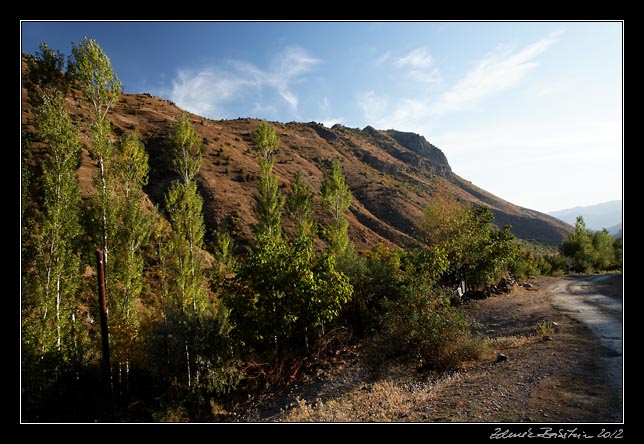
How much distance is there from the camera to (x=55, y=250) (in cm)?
1380

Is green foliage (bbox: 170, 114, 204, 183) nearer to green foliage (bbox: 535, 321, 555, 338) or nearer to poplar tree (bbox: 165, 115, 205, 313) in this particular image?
poplar tree (bbox: 165, 115, 205, 313)

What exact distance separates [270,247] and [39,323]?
10788 mm

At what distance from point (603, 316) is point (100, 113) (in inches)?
1181

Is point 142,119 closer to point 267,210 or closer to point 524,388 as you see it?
point 267,210

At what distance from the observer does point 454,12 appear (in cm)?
472

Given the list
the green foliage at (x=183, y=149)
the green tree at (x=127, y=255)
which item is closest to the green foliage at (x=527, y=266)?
the green foliage at (x=183, y=149)

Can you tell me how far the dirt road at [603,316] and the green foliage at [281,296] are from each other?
8.11 metres

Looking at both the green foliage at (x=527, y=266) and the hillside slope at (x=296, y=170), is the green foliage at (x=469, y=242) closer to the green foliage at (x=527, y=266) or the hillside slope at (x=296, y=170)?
the green foliage at (x=527, y=266)

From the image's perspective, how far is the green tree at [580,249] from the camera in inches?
1823

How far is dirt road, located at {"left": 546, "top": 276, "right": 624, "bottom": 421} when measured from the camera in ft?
25.4

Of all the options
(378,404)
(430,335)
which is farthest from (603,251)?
(378,404)

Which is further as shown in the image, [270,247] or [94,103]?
[94,103]

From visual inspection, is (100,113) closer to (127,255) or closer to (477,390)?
(127,255)
